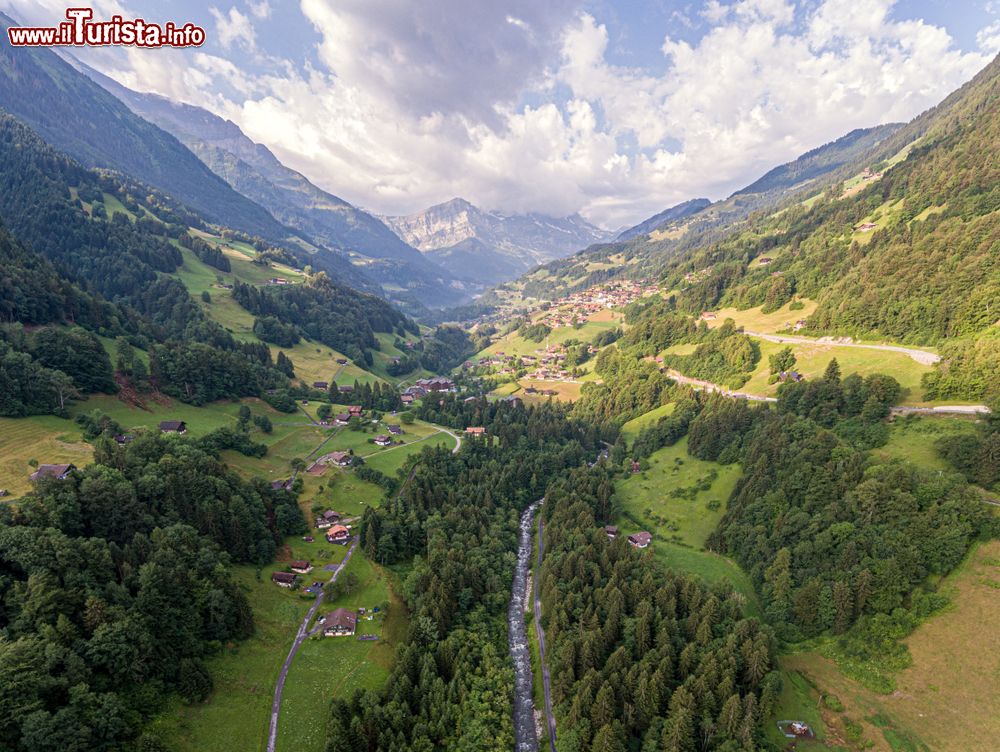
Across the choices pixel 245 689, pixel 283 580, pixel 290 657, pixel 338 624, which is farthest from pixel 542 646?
pixel 283 580

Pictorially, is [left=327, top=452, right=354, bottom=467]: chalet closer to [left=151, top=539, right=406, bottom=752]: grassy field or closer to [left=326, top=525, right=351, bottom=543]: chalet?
[left=326, top=525, right=351, bottom=543]: chalet

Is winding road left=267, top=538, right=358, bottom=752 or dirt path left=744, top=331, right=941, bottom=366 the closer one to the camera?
winding road left=267, top=538, right=358, bottom=752

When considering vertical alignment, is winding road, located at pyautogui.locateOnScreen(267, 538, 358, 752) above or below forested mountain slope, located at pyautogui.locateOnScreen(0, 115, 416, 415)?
below

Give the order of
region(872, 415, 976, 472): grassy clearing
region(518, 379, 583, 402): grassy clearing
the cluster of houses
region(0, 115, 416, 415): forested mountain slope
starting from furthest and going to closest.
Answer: region(518, 379, 583, 402): grassy clearing → the cluster of houses → region(0, 115, 416, 415): forested mountain slope → region(872, 415, 976, 472): grassy clearing

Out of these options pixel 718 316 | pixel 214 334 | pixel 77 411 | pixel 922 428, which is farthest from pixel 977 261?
pixel 214 334

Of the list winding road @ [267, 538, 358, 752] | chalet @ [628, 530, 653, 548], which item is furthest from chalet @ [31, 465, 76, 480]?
chalet @ [628, 530, 653, 548]

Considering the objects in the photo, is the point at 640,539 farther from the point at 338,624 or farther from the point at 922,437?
the point at 338,624

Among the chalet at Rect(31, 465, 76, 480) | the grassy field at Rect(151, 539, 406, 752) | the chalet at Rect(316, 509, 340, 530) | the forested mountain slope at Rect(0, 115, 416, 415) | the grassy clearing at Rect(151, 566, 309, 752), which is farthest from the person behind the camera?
the forested mountain slope at Rect(0, 115, 416, 415)
